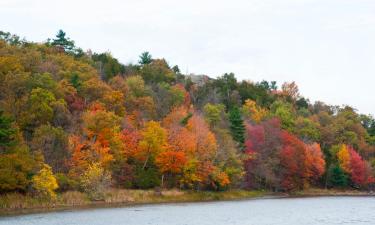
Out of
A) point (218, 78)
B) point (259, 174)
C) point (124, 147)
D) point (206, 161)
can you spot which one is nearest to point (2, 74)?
point (124, 147)

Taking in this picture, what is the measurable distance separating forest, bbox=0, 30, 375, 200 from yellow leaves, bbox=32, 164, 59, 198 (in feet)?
0.40

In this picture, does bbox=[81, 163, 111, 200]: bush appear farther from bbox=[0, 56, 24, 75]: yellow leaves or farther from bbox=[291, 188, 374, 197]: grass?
bbox=[291, 188, 374, 197]: grass

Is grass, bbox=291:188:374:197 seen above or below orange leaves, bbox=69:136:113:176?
below

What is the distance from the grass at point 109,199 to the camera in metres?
66.2

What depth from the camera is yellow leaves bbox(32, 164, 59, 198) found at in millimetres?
69375

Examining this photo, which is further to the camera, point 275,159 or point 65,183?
point 275,159

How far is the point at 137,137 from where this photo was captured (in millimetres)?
92750

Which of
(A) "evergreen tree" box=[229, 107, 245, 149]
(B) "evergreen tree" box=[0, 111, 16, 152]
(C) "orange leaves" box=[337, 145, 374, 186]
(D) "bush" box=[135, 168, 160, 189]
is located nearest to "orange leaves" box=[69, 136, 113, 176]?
(D) "bush" box=[135, 168, 160, 189]

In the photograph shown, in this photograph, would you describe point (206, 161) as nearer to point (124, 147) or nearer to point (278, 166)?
point (124, 147)

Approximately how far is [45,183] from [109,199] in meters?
11.6

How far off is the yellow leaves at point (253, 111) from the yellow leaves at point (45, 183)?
2917 inches

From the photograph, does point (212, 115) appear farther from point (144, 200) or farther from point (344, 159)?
point (144, 200)

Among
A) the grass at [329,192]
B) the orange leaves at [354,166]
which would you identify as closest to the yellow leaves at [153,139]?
the grass at [329,192]

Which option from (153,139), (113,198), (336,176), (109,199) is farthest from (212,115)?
(109,199)
